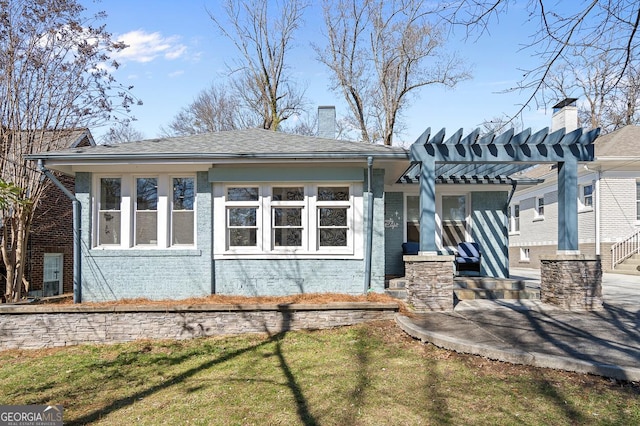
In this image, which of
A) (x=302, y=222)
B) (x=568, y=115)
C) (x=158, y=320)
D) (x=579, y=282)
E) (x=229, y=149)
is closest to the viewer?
(x=158, y=320)

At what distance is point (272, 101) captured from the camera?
22.7m

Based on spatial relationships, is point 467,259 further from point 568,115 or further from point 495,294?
point 568,115

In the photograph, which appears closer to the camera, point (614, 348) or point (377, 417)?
point (377, 417)

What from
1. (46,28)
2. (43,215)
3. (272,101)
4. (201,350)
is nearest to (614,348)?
(201,350)

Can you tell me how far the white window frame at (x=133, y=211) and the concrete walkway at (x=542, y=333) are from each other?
5007 mm

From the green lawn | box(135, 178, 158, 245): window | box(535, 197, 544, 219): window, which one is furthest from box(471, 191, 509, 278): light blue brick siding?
box(535, 197, 544, 219): window

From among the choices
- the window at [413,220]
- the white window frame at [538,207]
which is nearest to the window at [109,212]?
the window at [413,220]

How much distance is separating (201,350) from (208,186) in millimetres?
3432

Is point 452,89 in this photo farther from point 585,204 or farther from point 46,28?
point 46,28

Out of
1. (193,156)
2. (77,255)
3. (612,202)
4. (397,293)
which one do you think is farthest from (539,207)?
(77,255)

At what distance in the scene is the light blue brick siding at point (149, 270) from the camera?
8500 millimetres

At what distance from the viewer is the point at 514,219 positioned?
71.7 ft

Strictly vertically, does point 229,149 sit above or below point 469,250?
above

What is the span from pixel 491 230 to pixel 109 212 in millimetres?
9051
